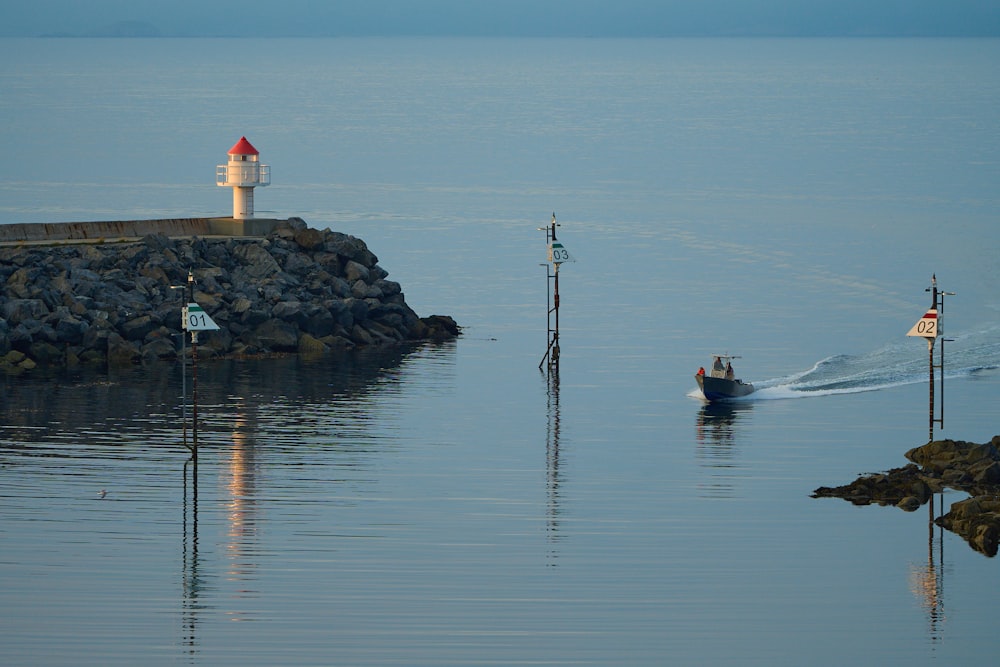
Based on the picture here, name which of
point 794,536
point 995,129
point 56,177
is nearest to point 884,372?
point 794,536

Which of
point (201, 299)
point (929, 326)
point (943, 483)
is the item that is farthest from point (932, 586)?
point (201, 299)

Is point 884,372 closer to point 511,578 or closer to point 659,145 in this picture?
point 511,578

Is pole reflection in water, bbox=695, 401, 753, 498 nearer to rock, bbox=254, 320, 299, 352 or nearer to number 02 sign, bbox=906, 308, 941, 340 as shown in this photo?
number 02 sign, bbox=906, 308, 941, 340

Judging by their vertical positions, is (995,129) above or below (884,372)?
above

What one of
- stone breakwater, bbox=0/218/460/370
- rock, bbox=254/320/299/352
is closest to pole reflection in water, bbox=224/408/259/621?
stone breakwater, bbox=0/218/460/370

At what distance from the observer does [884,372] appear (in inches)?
2130

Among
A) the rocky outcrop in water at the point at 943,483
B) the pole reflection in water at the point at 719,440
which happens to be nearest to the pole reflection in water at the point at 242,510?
the pole reflection in water at the point at 719,440

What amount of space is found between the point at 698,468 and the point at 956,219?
6290cm

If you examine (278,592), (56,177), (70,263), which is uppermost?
(56,177)

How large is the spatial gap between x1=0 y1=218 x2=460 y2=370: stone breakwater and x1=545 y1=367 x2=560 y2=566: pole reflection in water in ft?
23.4

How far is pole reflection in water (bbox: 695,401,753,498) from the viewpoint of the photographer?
39.1 m

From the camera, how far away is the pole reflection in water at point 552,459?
3506 centimetres

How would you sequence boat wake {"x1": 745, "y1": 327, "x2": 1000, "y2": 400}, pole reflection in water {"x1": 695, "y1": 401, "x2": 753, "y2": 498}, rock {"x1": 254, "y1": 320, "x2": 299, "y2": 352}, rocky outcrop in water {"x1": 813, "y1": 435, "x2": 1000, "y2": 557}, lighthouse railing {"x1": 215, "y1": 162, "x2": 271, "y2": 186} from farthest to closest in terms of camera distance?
lighthouse railing {"x1": 215, "y1": 162, "x2": 271, "y2": 186}, rock {"x1": 254, "y1": 320, "x2": 299, "y2": 352}, boat wake {"x1": 745, "y1": 327, "x2": 1000, "y2": 400}, pole reflection in water {"x1": 695, "y1": 401, "x2": 753, "y2": 498}, rocky outcrop in water {"x1": 813, "y1": 435, "x2": 1000, "y2": 557}

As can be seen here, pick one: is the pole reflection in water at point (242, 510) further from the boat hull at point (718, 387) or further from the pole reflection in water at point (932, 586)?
the boat hull at point (718, 387)
